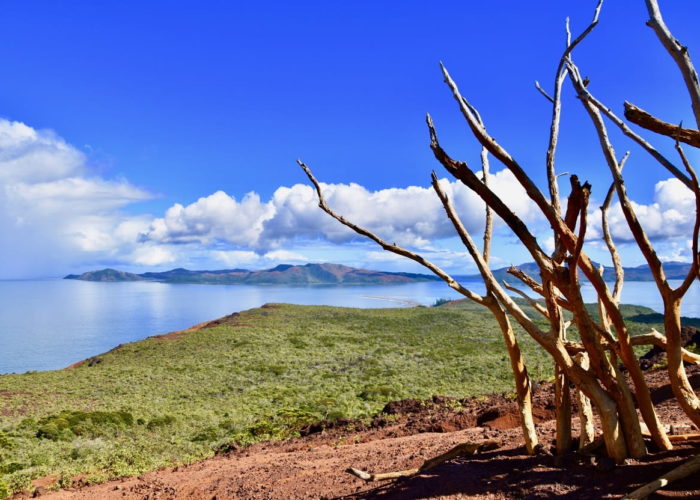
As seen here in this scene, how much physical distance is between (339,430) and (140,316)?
98772 millimetres

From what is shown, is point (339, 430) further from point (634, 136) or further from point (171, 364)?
point (171, 364)

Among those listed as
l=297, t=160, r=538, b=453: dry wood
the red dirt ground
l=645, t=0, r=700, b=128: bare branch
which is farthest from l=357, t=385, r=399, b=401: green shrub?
l=645, t=0, r=700, b=128: bare branch

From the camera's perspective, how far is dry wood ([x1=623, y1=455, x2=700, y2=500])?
3.29m

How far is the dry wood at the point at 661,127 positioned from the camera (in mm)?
3111

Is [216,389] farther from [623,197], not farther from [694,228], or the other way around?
[694,228]

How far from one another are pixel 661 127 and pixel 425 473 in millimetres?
3546

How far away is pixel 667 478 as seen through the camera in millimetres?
3369

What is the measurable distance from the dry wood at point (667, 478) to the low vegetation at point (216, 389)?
8.63 meters

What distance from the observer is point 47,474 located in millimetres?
9750

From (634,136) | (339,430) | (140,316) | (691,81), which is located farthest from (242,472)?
(140,316)

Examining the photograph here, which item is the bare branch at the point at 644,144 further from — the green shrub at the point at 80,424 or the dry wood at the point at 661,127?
the green shrub at the point at 80,424

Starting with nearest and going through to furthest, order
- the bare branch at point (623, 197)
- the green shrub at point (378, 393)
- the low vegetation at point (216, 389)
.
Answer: the bare branch at point (623, 197) < the low vegetation at point (216, 389) < the green shrub at point (378, 393)

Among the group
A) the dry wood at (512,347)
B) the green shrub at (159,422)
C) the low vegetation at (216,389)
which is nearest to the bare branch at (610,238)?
the dry wood at (512,347)

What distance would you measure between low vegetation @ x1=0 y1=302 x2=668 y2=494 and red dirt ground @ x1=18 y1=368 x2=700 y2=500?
230 centimetres
